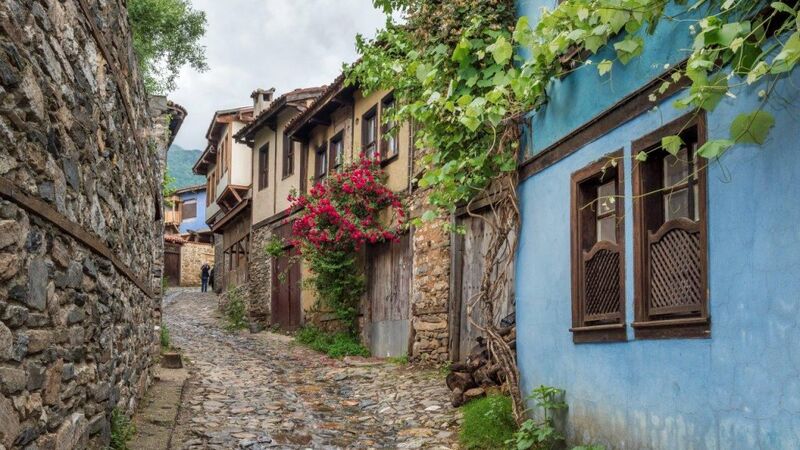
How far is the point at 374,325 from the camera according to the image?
12.7 m

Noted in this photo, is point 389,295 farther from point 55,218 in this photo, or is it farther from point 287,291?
point 55,218

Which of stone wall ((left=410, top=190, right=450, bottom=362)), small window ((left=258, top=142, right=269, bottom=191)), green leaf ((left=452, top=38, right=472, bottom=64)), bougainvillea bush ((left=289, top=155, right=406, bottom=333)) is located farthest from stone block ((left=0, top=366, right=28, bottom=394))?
small window ((left=258, top=142, right=269, bottom=191))

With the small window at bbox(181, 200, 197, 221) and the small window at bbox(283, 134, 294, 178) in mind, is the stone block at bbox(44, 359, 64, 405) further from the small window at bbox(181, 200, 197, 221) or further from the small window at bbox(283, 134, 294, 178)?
the small window at bbox(181, 200, 197, 221)

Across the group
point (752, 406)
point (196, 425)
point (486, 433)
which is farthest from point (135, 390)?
point (752, 406)

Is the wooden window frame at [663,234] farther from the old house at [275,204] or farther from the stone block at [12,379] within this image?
the old house at [275,204]

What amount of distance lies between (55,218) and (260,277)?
15970 mm

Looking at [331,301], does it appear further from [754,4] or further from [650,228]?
[754,4]

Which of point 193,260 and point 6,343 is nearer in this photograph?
point 6,343

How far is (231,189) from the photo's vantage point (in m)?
22.2

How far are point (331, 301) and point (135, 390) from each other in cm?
704

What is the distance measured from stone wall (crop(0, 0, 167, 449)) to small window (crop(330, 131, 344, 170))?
28.1 feet

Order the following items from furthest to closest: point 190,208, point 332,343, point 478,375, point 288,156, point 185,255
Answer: point 190,208 → point 185,255 → point 288,156 → point 332,343 → point 478,375

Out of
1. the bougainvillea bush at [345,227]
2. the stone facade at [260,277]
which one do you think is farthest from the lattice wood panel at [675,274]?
the stone facade at [260,277]

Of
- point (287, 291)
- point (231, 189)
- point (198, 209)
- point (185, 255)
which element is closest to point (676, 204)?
point (287, 291)
